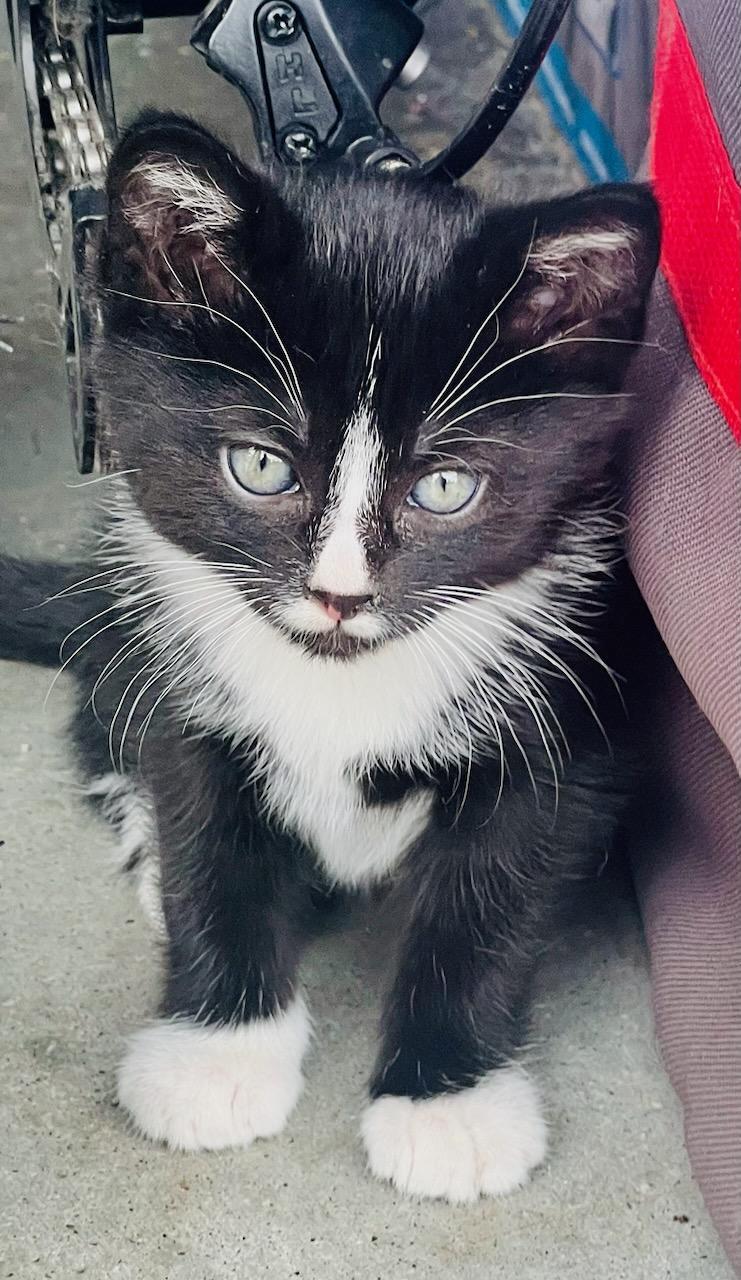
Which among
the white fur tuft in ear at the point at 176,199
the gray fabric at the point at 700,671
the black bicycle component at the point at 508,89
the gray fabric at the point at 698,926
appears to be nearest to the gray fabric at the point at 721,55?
the gray fabric at the point at 700,671

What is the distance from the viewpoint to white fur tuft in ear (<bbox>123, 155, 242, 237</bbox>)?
1.03 meters

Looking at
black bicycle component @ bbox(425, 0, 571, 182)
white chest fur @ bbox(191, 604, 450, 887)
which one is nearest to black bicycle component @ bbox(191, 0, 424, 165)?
black bicycle component @ bbox(425, 0, 571, 182)

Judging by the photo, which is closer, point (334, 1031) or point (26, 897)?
point (334, 1031)

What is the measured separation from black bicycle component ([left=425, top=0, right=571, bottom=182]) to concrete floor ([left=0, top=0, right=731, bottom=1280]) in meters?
0.17

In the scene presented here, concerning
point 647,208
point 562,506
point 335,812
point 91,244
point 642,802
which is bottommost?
point 642,802

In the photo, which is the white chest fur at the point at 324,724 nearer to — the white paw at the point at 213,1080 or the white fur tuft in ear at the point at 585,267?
the white paw at the point at 213,1080

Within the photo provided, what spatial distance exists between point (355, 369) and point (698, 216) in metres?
0.31

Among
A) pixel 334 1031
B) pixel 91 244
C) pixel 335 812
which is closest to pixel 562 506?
pixel 335 812

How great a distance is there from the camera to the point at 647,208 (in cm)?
102

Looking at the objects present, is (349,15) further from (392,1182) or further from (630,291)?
(392,1182)

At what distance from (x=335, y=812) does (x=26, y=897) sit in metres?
0.42

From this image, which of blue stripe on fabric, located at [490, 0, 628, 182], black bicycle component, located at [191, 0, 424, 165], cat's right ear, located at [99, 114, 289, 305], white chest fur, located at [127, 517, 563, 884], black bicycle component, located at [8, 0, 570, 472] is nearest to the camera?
cat's right ear, located at [99, 114, 289, 305]

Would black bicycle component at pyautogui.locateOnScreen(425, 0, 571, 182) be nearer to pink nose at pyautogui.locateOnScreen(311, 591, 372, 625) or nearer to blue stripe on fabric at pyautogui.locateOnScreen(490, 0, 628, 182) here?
blue stripe on fabric at pyautogui.locateOnScreen(490, 0, 628, 182)

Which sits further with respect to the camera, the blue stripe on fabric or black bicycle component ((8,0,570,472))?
the blue stripe on fabric
